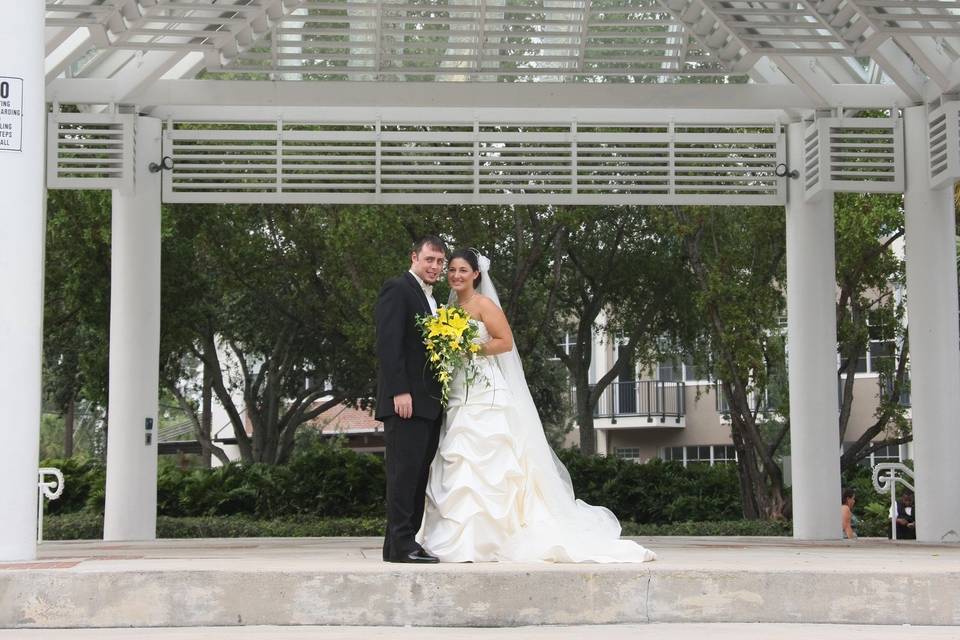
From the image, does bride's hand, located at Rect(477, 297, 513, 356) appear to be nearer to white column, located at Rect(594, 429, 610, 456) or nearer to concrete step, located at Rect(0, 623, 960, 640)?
concrete step, located at Rect(0, 623, 960, 640)

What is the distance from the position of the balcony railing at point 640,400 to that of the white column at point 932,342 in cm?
2450

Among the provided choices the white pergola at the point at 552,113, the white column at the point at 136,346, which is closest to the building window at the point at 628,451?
the white pergola at the point at 552,113

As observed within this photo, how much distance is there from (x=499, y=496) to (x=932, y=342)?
6.58m

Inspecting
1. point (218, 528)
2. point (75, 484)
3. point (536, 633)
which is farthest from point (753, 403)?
point (536, 633)

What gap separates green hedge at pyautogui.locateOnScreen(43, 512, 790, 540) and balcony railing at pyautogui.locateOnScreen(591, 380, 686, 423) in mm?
17670

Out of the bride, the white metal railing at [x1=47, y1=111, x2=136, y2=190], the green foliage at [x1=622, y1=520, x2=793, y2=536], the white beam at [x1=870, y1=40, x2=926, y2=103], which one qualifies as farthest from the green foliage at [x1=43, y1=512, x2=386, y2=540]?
the bride

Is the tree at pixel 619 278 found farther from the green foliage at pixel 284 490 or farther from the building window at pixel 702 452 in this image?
the building window at pixel 702 452

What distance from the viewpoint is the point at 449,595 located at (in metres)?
6.17

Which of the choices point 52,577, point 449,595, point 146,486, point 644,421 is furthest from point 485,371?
point 644,421

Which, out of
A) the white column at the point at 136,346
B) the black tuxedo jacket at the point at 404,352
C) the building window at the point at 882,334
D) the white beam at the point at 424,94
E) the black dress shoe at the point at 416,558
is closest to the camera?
the black dress shoe at the point at 416,558

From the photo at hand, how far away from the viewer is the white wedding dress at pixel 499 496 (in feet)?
24.7

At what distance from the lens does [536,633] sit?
231 inches

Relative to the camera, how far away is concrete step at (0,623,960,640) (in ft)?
18.6

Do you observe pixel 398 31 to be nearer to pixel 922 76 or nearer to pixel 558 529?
pixel 922 76
